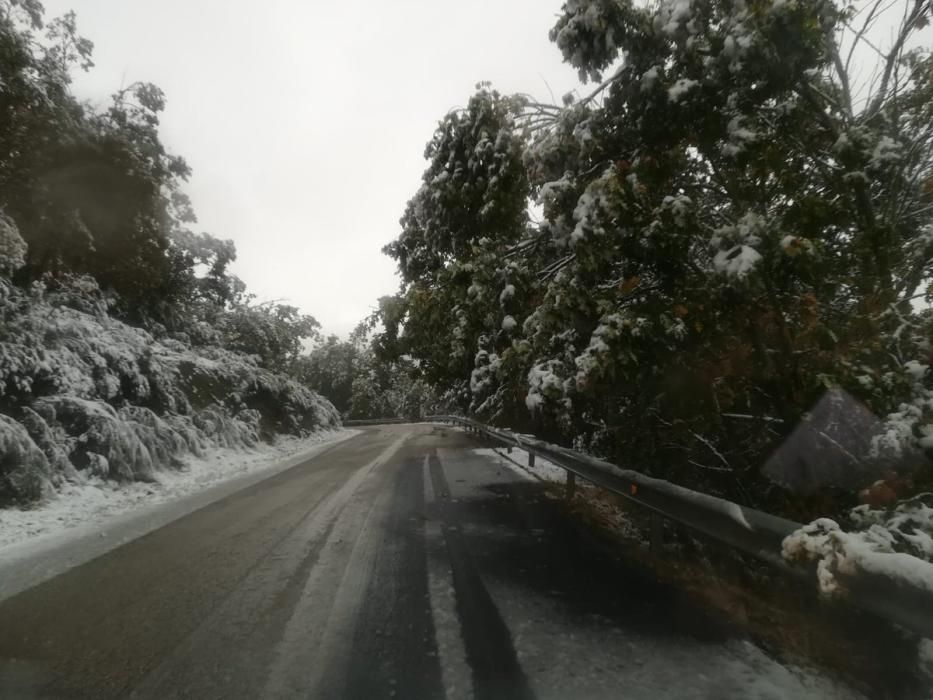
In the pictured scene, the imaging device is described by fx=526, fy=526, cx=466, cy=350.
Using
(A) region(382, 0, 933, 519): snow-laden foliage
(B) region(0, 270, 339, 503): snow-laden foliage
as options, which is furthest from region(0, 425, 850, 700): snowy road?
(B) region(0, 270, 339, 503): snow-laden foliage

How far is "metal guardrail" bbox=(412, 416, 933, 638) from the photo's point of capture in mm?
2350

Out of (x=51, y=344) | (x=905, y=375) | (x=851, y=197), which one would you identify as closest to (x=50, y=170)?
(x=51, y=344)

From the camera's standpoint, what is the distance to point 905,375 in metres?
5.34

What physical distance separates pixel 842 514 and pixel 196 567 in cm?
707

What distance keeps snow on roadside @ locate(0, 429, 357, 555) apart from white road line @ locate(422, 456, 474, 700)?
165 inches

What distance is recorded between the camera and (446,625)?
339cm

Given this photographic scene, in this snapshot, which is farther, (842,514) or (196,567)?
(842,514)

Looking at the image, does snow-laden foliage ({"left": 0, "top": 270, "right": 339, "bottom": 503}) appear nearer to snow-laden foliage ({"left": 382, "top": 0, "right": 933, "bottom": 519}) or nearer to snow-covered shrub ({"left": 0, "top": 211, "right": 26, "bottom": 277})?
snow-covered shrub ({"left": 0, "top": 211, "right": 26, "bottom": 277})

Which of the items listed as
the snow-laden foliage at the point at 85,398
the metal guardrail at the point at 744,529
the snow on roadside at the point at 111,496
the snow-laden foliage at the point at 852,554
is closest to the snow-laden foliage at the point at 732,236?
the metal guardrail at the point at 744,529

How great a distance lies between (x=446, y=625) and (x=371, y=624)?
1.60 feet

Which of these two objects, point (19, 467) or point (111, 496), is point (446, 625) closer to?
point (19, 467)

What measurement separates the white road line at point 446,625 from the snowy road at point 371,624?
0.04ft

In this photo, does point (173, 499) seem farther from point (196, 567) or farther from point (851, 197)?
point (851, 197)

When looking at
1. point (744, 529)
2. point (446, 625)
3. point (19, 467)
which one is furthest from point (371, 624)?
point (19, 467)
